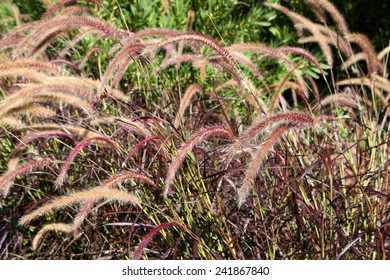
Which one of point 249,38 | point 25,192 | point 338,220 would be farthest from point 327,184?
point 249,38

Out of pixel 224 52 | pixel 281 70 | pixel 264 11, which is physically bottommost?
pixel 281 70

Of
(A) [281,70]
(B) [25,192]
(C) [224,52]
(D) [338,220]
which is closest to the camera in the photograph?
(C) [224,52]

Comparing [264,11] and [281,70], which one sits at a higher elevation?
[264,11]

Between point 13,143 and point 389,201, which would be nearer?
point 389,201

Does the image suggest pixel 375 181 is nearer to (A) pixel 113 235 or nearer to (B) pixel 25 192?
(A) pixel 113 235

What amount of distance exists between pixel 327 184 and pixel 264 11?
3.06m

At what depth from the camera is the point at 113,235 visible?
3604 mm

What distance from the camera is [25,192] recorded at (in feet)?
13.3

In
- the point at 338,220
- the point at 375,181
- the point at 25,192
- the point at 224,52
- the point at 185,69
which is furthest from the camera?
the point at 185,69

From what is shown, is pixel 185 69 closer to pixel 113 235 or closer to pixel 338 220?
pixel 113 235

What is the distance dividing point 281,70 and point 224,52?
9.55ft

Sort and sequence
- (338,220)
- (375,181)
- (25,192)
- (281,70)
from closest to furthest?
(338,220), (375,181), (25,192), (281,70)

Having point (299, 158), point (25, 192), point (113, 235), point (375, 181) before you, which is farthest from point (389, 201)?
point (25, 192)

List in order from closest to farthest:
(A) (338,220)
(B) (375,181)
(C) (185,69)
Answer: (A) (338,220), (B) (375,181), (C) (185,69)
